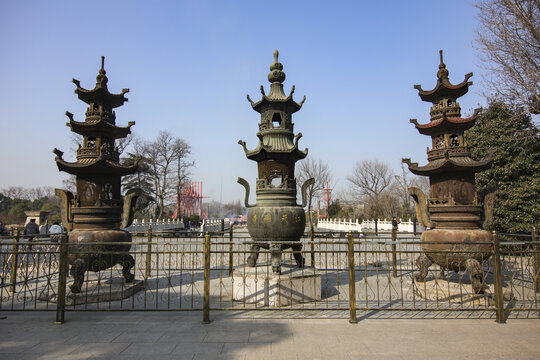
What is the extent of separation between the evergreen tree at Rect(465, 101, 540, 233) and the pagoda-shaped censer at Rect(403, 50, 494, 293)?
7.78 m

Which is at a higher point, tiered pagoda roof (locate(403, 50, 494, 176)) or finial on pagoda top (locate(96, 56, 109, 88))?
finial on pagoda top (locate(96, 56, 109, 88))

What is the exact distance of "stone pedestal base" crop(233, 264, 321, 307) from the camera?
6.60 m

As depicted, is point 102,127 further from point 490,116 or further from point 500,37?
point 490,116

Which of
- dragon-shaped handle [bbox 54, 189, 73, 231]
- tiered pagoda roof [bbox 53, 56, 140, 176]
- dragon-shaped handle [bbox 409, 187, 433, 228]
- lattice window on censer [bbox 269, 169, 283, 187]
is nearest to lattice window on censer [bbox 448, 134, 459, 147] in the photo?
dragon-shaped handle [bbox 409, 187, 433, 228]

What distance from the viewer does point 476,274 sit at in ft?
21.3

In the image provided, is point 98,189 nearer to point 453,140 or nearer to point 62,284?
point 62,284

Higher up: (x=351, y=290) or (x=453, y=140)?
(x=453, y=140)

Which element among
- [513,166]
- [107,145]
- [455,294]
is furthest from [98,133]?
[513,166]

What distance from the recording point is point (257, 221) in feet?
25.1

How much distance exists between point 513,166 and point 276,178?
12.1 m

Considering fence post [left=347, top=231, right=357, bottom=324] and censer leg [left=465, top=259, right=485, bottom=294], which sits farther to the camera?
censer leg [left=465, top=259, right=485, bottom=294]

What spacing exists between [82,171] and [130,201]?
Answer: 134 cm

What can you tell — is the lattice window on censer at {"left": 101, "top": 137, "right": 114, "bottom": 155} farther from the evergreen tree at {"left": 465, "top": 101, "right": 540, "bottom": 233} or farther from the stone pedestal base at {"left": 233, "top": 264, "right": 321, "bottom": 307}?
the evergreen tree at {"left": 465, "top": 101, "right": 540, "bottom": 233}

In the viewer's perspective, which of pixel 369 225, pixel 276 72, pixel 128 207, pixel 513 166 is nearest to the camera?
pixel 128 207
